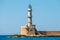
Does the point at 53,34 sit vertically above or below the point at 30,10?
below

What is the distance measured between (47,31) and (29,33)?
4.86m

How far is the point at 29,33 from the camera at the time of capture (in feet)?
135

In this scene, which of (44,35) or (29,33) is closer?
(29,33)

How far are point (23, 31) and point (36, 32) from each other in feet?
8.57

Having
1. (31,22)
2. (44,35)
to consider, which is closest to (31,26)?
(31,22)

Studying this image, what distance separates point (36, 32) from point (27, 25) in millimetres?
2408

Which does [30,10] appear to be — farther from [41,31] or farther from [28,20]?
[41,31]

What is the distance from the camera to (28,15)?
4038 centimetres

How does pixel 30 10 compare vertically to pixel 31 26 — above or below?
above

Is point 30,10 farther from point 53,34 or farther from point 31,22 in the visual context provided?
point 53,34

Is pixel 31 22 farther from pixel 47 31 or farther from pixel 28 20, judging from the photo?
pixel 47 31

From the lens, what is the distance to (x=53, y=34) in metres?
44.2

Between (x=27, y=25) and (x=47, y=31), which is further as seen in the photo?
(x=47, y=31)

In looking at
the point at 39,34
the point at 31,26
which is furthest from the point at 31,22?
the point at 39,34
